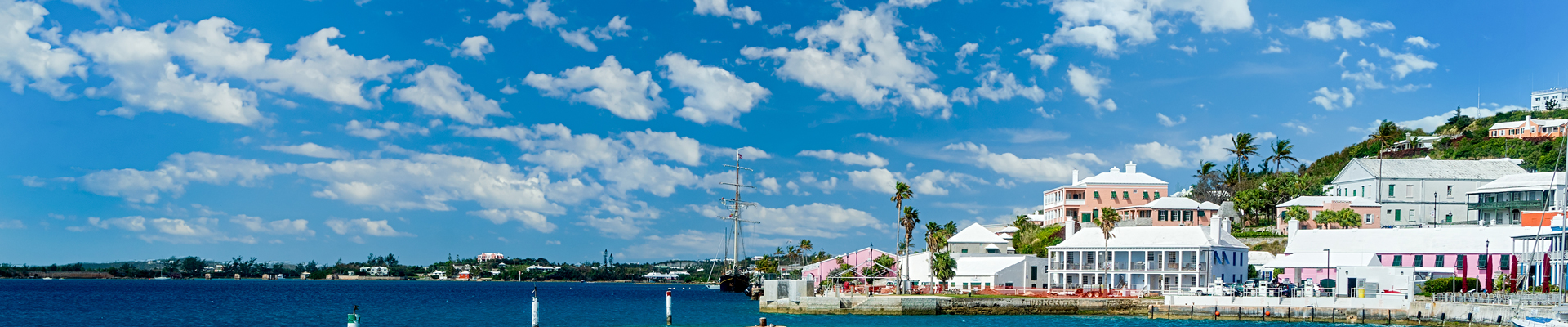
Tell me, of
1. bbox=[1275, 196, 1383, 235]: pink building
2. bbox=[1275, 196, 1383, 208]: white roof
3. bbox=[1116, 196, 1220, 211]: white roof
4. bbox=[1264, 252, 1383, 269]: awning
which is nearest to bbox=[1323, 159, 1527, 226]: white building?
bbox=[1275, 196, 1383, 208]: white roof

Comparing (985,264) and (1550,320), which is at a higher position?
(985,264)

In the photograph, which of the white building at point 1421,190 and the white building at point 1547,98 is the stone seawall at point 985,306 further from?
the white building at point 1547,98

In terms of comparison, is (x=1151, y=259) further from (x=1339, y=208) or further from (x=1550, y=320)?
(x=1550, y=320)

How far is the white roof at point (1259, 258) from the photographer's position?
85650 mm

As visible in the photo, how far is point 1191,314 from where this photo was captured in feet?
215

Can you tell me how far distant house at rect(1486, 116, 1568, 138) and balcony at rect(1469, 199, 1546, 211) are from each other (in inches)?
2024

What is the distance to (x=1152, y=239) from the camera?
262 feet

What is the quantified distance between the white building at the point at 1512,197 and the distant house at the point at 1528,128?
50.9 metres

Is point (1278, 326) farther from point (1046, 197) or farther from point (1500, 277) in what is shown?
point (1046, 197)

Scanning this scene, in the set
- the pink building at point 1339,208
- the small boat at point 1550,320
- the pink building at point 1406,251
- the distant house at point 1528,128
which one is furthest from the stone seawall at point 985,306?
the distant house at point 1528,128

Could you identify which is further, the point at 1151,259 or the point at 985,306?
the point at 1151,259

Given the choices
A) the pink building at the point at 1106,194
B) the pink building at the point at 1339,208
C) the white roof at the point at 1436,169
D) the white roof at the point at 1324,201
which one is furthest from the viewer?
the pink building at the point at 1106,194

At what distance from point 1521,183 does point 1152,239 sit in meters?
31.8

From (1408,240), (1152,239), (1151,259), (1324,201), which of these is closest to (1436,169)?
(1324,201)
